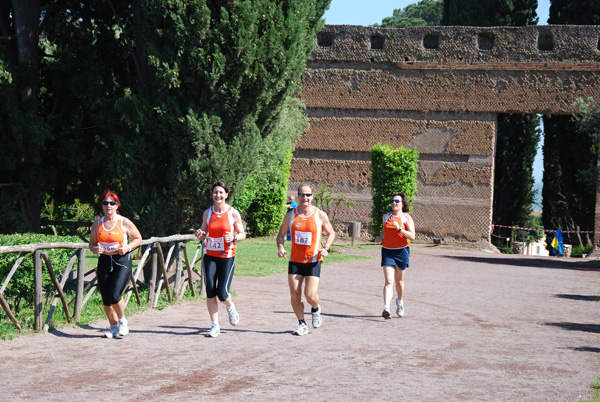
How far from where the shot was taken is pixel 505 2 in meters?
36.3

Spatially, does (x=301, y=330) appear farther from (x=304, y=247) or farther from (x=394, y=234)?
(x=394, y=234)

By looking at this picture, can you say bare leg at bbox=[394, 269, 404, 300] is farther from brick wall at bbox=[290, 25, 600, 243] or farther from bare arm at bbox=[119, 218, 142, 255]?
brick wall at bbox=[290, 25, 600, 243]

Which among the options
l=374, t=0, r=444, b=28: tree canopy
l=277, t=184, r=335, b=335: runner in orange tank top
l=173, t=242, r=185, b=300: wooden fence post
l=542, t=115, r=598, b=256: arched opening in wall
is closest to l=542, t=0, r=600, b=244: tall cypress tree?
l=542, t=115, r=598, b=256: arched opening in wall

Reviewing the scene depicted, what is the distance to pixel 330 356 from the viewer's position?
8086 millimetres

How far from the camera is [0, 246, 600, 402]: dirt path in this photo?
6.50 metres

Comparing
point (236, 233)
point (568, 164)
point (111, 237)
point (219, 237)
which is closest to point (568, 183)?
point (568, 164)

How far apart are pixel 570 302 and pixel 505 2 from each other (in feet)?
81.0

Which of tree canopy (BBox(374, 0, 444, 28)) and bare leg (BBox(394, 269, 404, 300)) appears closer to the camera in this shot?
bare leg (BBox(394, 269, 404, 300))

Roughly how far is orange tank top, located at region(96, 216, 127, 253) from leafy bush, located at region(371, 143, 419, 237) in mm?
20268

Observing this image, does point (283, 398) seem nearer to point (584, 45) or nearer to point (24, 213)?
point (24, 213)

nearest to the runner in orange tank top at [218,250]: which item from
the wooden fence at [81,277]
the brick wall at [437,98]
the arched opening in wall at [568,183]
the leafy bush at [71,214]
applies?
the wooden fence at [81,277]

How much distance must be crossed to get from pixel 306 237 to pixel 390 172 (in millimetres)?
19676

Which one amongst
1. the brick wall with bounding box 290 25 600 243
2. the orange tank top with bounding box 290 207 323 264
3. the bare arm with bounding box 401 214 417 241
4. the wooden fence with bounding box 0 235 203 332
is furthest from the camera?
the brick wall with bounding box 290 25 600 243

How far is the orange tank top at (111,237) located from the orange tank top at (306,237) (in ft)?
6.62
